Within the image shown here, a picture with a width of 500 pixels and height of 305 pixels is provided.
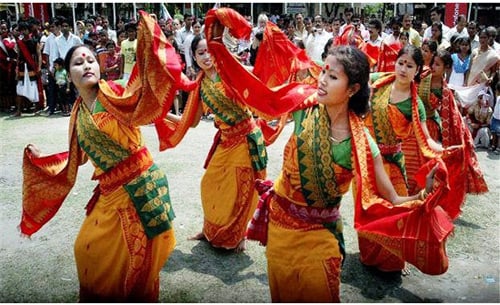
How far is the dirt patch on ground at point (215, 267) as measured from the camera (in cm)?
367

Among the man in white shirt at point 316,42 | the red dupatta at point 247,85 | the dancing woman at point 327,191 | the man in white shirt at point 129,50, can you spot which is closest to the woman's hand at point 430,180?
the dancing woman at point 327,191

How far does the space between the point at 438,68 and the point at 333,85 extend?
2544mm

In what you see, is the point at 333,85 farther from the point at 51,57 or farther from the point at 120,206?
the point at 51,57

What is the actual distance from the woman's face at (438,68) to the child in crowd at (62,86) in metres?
8.11

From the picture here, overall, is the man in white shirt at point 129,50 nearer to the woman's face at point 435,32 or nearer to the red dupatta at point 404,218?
the woman's face at point 435,32

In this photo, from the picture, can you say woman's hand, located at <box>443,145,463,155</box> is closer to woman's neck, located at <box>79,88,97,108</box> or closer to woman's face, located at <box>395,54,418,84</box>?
woman's face, located at <box>395,54,418,84</box>

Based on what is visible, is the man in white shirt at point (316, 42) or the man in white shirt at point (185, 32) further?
the man in white shirt at point (185, 32)

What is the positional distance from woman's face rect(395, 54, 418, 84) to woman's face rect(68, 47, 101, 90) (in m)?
2.25

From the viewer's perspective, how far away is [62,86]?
1056cm

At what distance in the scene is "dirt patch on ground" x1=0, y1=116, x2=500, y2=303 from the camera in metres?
3.67

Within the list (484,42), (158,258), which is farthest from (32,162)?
(484,42)

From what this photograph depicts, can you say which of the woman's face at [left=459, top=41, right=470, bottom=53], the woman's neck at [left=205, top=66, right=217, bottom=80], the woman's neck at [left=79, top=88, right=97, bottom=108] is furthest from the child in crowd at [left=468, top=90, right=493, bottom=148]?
the woman's neck at [left=79, top=88, right=97, bottom=108]

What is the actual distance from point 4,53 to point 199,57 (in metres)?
8.69

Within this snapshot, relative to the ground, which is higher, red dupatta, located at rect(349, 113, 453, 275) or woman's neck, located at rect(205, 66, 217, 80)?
woman's neck, located at rect(205, 66, 217, 80)
